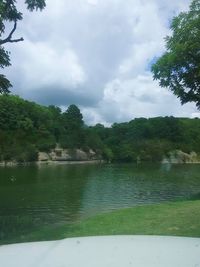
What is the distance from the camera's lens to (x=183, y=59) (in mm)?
28281

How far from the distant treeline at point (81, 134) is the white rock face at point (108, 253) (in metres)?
107

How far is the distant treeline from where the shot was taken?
414ft

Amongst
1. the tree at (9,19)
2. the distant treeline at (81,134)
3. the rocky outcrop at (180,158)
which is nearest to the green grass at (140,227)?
the tree at (9,19)

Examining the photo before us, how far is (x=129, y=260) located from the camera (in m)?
3.12

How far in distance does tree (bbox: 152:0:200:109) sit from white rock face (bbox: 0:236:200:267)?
24.4 metres

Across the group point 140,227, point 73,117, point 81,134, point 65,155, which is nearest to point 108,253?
point 140,227

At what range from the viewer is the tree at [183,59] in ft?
90.5

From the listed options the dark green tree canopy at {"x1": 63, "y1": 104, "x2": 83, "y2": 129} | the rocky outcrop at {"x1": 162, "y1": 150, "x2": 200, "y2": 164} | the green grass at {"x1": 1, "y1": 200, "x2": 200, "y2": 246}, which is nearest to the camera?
the green grass at {"x1": 1, "y1": 200, "x2": 200, "y2": 246}

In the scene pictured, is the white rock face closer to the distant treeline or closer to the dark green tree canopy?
the distant treeline

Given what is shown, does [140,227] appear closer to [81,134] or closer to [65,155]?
[65,155]

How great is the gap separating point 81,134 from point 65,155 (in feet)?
35.2

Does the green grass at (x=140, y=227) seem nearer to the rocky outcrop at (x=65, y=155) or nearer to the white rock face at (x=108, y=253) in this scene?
the white rock face at (x=108, y=253)

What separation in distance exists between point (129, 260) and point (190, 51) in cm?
2579

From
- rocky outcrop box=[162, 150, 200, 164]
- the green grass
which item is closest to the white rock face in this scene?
the green grass
